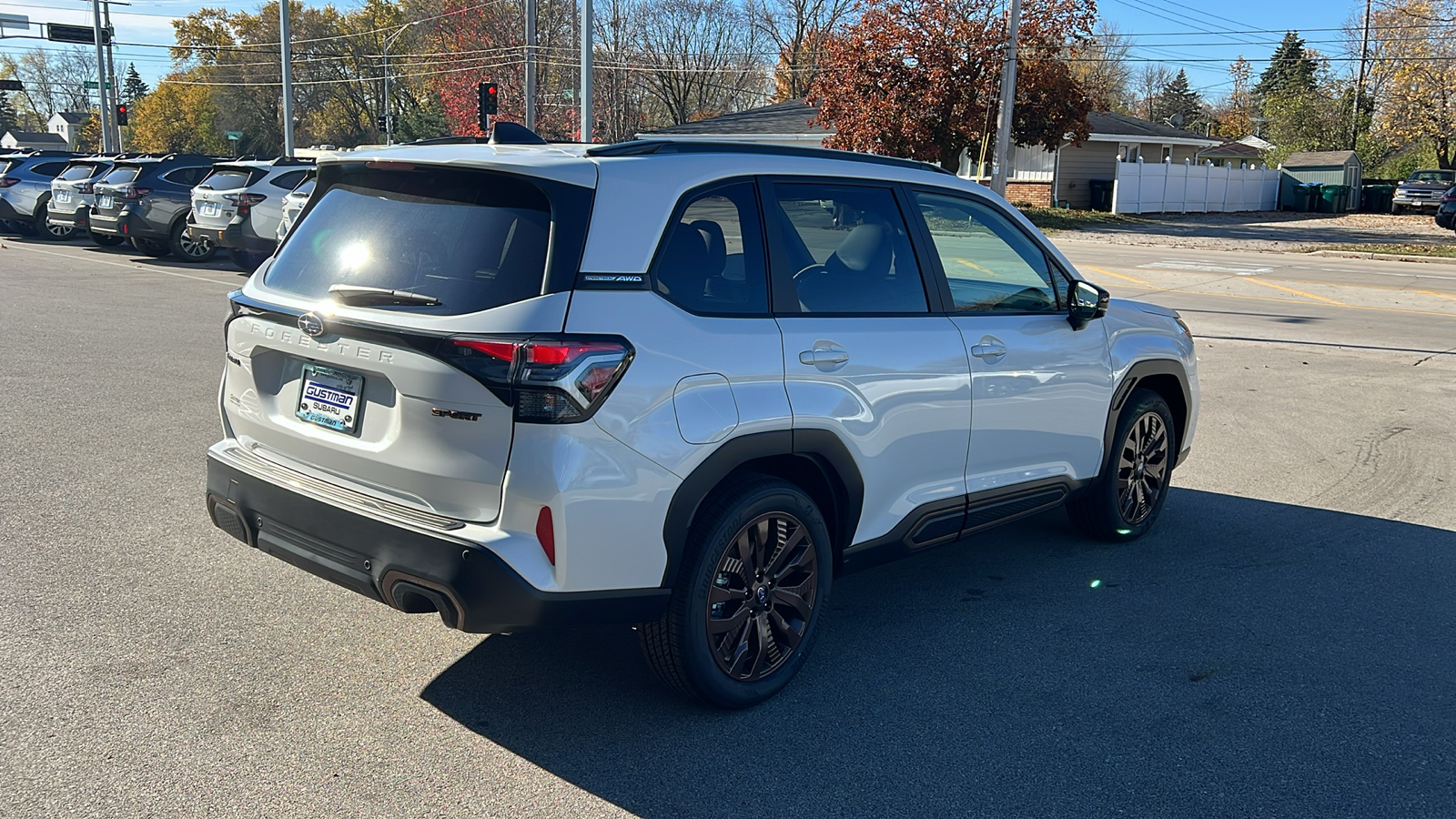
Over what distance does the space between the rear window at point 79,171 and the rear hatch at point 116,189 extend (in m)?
1.99

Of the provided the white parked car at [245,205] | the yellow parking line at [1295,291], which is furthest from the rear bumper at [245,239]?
the yellow parking line at [1295,291]

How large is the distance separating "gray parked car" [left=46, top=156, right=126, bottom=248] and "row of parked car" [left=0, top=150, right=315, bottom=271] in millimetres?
17

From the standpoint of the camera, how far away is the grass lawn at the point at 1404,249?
88.8ft

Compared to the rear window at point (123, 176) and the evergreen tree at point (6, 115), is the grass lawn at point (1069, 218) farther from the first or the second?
the evergreen tree at point (6, 115)

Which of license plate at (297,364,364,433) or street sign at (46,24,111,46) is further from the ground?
street sign at (46,24,111,46)

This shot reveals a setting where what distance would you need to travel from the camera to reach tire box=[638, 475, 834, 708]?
368 cm

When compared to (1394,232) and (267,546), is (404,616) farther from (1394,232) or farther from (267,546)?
(1394,232)

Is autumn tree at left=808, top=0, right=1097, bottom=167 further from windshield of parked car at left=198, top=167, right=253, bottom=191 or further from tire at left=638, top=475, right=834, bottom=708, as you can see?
tire at left=638, top=475, right=834, bottom=708

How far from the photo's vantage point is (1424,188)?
4588cm

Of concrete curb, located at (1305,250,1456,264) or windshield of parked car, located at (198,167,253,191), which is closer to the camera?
windshield of parked car, located at (198,167,253,191)

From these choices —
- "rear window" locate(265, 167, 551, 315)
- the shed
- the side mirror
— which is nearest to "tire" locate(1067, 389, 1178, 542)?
the side mirror

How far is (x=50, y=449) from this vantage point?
6977mm

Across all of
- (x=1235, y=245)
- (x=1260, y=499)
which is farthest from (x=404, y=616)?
(x=1235, y=245)

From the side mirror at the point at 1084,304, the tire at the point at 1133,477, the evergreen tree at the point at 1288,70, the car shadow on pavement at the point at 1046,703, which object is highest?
the evergreen tree at the point at 1288,70
